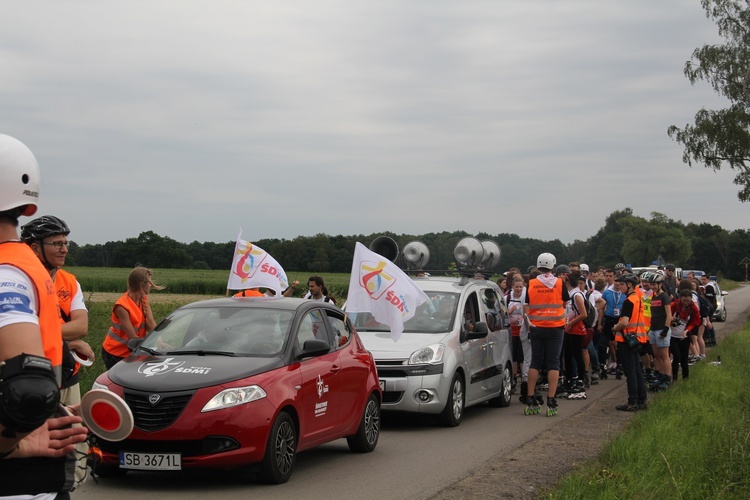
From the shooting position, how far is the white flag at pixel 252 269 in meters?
15.5

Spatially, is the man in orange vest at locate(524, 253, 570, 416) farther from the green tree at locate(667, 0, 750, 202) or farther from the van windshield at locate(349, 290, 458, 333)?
the green tree at locate(667, 0, 750, 202)

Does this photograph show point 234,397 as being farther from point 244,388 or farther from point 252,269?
point 252,269

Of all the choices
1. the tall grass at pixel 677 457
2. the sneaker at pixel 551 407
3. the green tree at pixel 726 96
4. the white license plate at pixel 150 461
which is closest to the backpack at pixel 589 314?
Result: the sneaker at pixel 551 407

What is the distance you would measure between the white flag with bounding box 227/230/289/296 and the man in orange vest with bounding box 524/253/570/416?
4.04 meters

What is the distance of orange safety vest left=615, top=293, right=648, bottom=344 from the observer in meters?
14.0

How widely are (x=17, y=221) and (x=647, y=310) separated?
41.4 ft

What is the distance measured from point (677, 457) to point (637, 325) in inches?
208

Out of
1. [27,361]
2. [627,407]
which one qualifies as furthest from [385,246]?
[27,361]

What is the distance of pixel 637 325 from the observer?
14.1 meters

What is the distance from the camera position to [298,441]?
29.2ft

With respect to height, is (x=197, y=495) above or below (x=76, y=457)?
below

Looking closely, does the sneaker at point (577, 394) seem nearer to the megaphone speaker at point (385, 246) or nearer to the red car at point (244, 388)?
the megaphone speaker at point (385, 246)

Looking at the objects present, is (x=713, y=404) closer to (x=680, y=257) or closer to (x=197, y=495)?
(x=197, y=495)

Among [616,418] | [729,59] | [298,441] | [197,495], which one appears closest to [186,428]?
[197,495]
